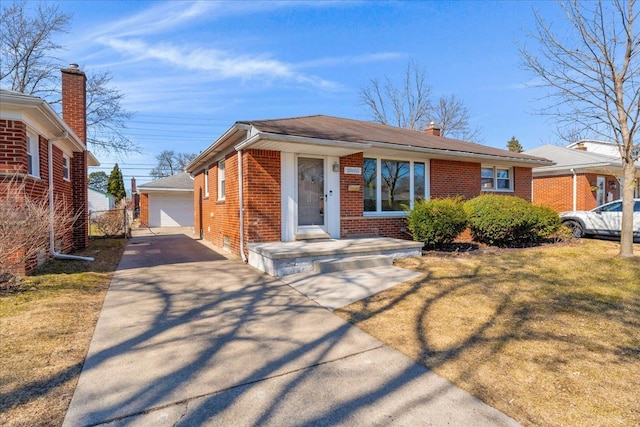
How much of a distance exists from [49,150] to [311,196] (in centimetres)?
615

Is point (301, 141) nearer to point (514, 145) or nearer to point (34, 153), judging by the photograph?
point (34, 153)

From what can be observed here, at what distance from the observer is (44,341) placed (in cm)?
340

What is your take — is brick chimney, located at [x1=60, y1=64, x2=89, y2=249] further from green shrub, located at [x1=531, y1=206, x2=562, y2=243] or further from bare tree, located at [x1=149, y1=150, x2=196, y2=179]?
bare tree, located at [x1=149, y1=150, x2=196, y2=179]

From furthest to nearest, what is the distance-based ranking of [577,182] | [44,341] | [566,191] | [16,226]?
[566,191], [577,182], [16,226], [44,341]

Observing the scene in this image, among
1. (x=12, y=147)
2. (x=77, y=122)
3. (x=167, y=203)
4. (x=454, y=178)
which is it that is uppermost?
(x=77, y=122)

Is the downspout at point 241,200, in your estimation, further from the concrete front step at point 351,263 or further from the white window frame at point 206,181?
the white window frame at point 206,181

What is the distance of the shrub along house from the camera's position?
25.7ft

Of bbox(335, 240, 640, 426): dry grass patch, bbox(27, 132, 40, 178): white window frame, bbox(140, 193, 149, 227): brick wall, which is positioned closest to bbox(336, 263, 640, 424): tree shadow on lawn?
bbox(335, 240, 640, 426): dry grass patch

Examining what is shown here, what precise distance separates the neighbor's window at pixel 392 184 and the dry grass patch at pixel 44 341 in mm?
6641

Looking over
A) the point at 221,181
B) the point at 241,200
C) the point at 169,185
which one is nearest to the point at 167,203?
the point at 169,185

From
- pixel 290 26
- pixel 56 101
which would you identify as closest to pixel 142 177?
pixel 56 101

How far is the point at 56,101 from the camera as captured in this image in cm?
2130

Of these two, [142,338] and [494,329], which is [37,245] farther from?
[494,329]

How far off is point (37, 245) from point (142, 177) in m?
46.5
